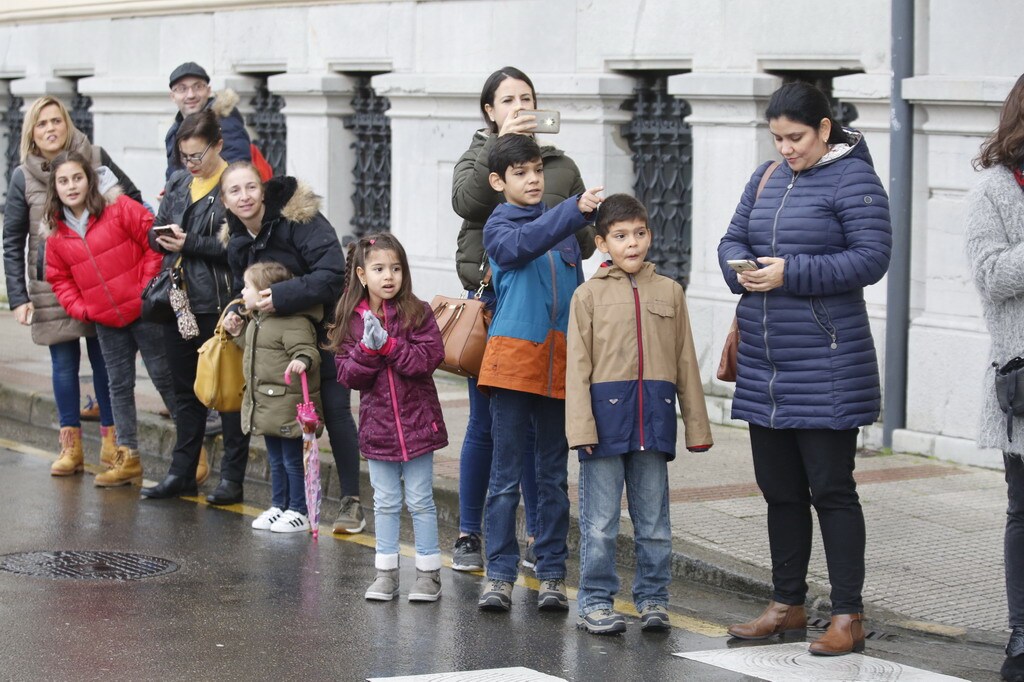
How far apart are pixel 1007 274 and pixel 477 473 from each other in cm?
267

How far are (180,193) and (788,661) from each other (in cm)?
446

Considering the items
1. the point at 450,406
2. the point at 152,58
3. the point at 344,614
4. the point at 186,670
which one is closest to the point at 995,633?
the point at 344,614

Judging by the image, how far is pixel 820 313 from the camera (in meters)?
6.13

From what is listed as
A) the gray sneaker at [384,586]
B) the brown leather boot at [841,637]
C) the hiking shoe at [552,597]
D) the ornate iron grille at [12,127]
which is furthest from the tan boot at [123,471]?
the ornate iron grille at [12,127]

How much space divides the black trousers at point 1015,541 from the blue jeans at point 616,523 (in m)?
1.25

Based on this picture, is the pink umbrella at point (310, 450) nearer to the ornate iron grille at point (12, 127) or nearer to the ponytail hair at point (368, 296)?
the ponytail hair at point (368, 296)

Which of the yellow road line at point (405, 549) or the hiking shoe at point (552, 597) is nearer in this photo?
the yellow road line at point (405, 549)

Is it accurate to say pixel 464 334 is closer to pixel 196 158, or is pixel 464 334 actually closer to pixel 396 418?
pixel 396 418

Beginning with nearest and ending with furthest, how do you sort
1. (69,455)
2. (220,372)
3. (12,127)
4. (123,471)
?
(220,372), (123,471), (69,455), (12,127)

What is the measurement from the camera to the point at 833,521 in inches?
245

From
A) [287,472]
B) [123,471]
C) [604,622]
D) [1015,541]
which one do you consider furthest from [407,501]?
[123,471]

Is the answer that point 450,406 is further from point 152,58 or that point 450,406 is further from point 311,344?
point 152,58

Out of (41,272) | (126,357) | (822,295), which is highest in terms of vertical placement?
(822,295)

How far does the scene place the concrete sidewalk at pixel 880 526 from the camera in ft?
22.5
